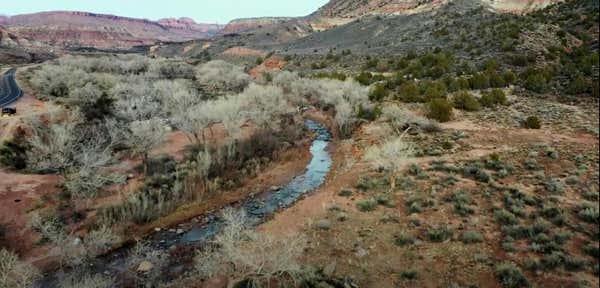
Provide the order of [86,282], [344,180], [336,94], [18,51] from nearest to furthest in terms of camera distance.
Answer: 1. [86,282]
2. [344,180]
3. [336,94]
4. [18,51]

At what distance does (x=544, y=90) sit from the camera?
12234 mm

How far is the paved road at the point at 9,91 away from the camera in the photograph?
47516 millimetres

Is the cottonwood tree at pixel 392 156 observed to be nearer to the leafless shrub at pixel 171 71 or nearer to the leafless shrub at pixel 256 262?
the leafless shrub at pixel 256 262

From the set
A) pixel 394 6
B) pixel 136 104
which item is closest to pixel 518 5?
pixel 394 6

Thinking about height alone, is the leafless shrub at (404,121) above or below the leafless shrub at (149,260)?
above

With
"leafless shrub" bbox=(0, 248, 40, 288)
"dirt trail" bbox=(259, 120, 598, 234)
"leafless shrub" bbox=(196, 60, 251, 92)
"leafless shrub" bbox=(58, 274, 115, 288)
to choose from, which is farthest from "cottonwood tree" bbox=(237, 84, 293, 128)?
"leafless shrub" bbox=(0, 248, 40, 288)

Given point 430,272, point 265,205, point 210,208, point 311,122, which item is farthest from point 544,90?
point 311,122

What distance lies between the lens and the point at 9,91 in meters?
54.2

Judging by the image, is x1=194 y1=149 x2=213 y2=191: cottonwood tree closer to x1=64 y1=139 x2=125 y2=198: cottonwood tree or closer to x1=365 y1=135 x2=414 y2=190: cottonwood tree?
x1=64 y1=139 x2=125 y2=198: cottonwood tree

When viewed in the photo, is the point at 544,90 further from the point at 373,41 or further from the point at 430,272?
the point at 373,41

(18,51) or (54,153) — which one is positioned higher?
(18,51)

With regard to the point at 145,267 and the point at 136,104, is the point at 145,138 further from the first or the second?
the point at 145,267

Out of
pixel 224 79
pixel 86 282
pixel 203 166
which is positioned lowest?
pixel 203 166

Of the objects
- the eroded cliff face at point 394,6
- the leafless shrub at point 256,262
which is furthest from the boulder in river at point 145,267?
the eroded cliff face at point 394,6
